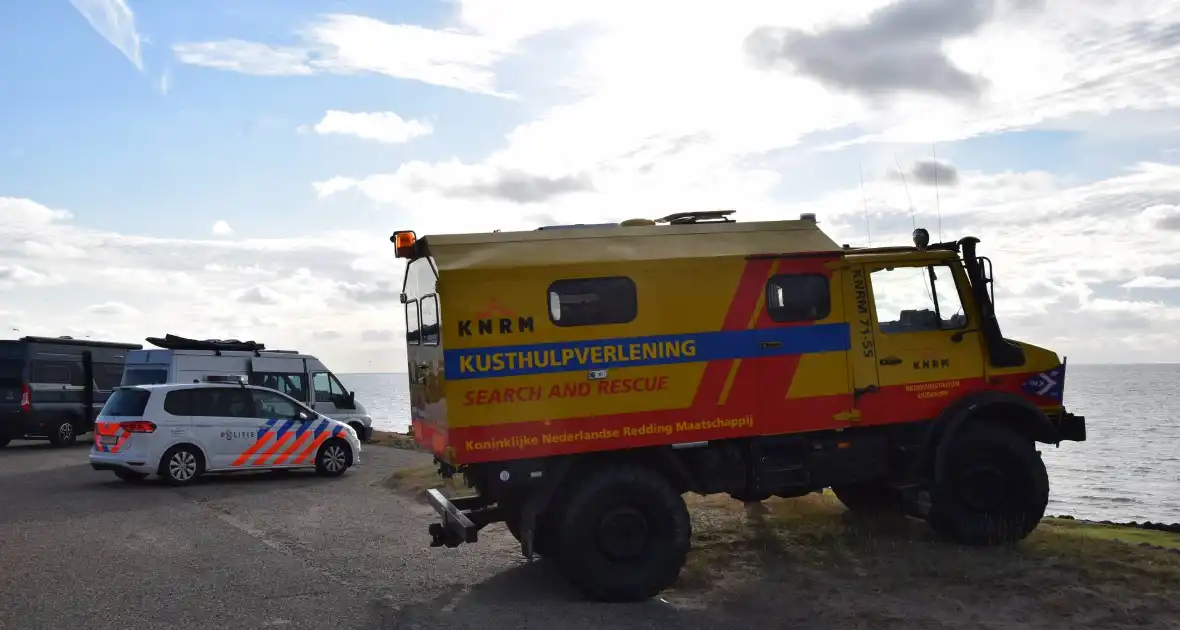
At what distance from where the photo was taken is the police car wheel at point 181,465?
618 inches

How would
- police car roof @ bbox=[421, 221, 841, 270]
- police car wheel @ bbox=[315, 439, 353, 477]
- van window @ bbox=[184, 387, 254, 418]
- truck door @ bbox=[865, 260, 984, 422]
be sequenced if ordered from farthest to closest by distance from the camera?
1. police car wheel @ bbox=[315, 439, 353, 477]
2. van window @ bbox=[184, 387, 254, 418]
3. truck door @ bbox=[865, 260, 984, 422]
4. police car roof @ bbox=[421, 221, 841, 270]

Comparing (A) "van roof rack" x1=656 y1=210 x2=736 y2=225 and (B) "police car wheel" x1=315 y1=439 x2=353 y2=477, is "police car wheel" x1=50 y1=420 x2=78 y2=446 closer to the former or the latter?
(B) "police car wheel" x1=315 y1=439 x2=353 y2=477

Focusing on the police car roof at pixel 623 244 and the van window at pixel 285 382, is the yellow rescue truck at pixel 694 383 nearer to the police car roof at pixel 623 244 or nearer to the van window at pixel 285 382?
the police car roof at pixel 623 244

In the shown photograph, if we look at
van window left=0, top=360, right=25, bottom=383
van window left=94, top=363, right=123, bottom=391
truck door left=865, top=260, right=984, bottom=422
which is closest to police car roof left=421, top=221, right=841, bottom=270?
truck door left=865, top=260, right=984, bottom=422

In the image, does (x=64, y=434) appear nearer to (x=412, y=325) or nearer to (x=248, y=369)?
(x=248, y=369)

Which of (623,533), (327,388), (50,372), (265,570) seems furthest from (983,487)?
(50,372)

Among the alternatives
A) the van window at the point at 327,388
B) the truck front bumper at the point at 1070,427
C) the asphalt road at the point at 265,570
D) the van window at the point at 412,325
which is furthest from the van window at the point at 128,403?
the truck front bumper at the point at 1070,427

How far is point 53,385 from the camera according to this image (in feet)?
80.8

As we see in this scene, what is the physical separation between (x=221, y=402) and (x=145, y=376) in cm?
534

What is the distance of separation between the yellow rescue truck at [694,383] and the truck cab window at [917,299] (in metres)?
0.02

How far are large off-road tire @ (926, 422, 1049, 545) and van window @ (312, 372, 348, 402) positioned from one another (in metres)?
16.0

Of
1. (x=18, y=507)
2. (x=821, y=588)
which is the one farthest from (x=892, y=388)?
(x=18, y=507)

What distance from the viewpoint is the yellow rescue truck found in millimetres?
7754

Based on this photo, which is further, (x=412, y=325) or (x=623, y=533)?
(x=412, y=325)
